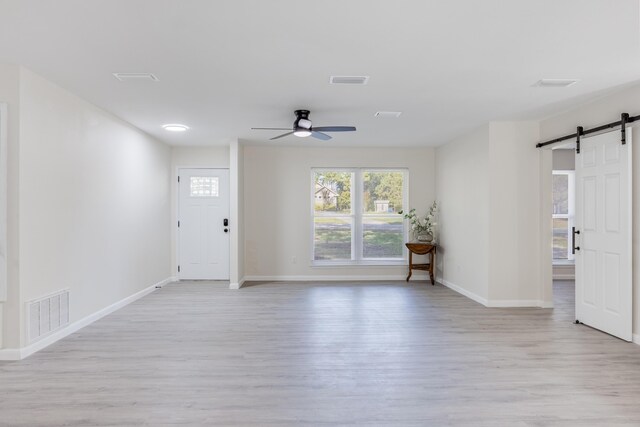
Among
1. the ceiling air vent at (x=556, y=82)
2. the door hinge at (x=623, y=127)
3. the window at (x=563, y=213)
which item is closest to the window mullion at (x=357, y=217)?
the window at (x=563, y=213)

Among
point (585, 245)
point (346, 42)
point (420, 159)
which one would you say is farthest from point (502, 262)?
point (346, 42)

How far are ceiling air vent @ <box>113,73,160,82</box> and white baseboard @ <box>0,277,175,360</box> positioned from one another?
8.07ft

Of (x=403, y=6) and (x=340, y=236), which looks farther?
(x=340, y=236)

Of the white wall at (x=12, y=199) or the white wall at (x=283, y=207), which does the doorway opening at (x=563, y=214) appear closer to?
the white wall at (x=283, y=207)

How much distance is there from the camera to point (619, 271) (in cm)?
370

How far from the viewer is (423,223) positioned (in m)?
7.02

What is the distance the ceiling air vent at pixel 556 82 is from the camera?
3.43 metres

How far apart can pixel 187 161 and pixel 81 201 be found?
3.00 metres

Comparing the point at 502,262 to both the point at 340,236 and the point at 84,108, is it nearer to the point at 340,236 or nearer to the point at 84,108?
the point at 340,236

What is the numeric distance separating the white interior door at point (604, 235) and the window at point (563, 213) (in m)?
3.05

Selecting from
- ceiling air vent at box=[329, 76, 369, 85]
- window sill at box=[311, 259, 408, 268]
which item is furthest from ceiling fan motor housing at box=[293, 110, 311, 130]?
window sill at box=[311, 259, 408, 268]

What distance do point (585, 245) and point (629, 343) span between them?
1044 millimetres

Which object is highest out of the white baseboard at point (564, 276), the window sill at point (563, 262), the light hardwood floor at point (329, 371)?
the window sill at point (563, 262)

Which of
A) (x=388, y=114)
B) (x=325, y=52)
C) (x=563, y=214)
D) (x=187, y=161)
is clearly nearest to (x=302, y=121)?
(x=388, y=114)
